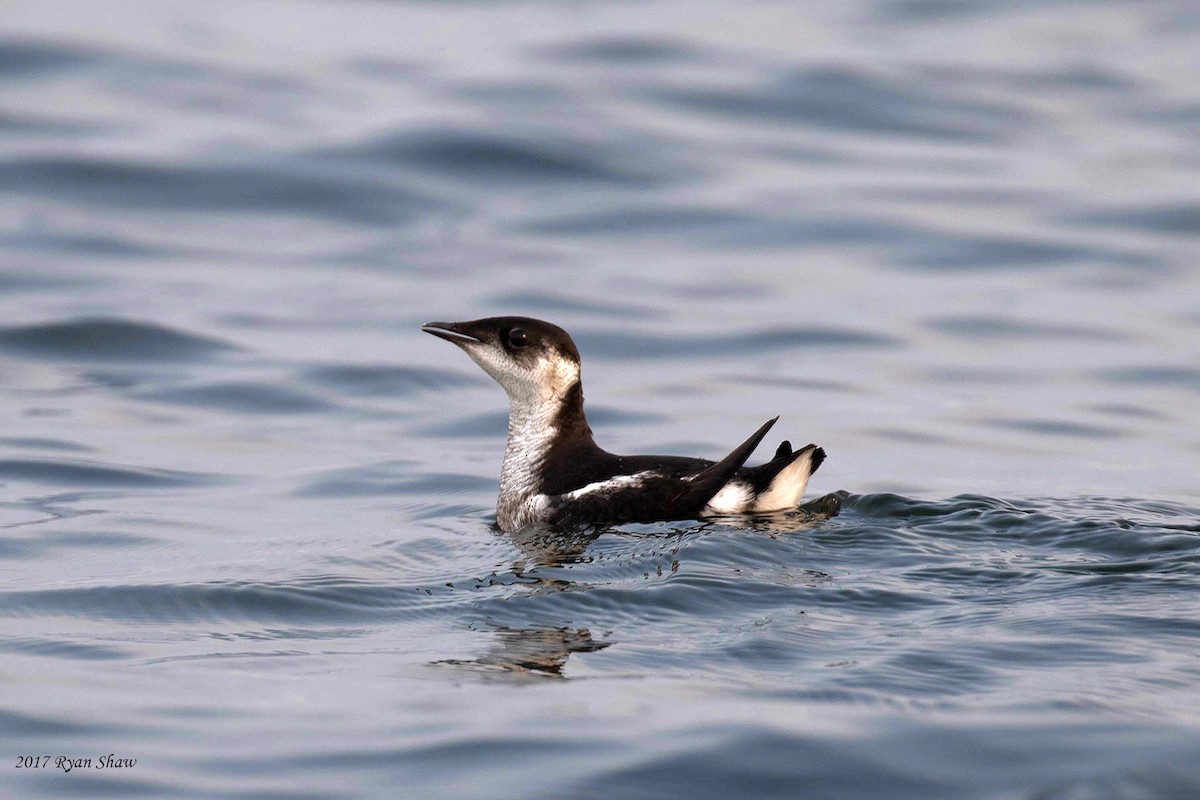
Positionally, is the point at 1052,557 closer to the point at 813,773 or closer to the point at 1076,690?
the point at 1076,690

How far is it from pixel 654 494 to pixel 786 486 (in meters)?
0.67

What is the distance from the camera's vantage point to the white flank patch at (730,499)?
7887mm

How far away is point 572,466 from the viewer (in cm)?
846

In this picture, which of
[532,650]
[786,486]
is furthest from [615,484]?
[532,650]

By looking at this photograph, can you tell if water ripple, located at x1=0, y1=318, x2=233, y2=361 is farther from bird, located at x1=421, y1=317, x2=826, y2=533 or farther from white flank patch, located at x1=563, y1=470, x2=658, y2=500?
white flank patch, located at x1=563, y1=470, x2=658, y2=500

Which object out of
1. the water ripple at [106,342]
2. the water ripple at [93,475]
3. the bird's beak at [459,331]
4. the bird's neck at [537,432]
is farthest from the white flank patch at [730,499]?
the water ripple at [106,342]

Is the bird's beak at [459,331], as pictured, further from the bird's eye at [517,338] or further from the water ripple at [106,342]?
the water ripple at [106,342]

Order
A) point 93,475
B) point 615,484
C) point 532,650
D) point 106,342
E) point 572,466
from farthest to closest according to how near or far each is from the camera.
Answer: point 106,342, point 93,475, point 572,466, point 615,484, point 532,650

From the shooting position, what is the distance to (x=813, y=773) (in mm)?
4875

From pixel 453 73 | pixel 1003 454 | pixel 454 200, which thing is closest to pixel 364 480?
pixel 1003 454

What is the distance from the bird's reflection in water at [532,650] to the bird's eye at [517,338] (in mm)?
2381

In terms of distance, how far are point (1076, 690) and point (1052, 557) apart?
201 cm

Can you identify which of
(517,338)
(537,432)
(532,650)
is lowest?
(532,650)

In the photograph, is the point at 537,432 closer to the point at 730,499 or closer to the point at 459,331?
the point at 459,331
